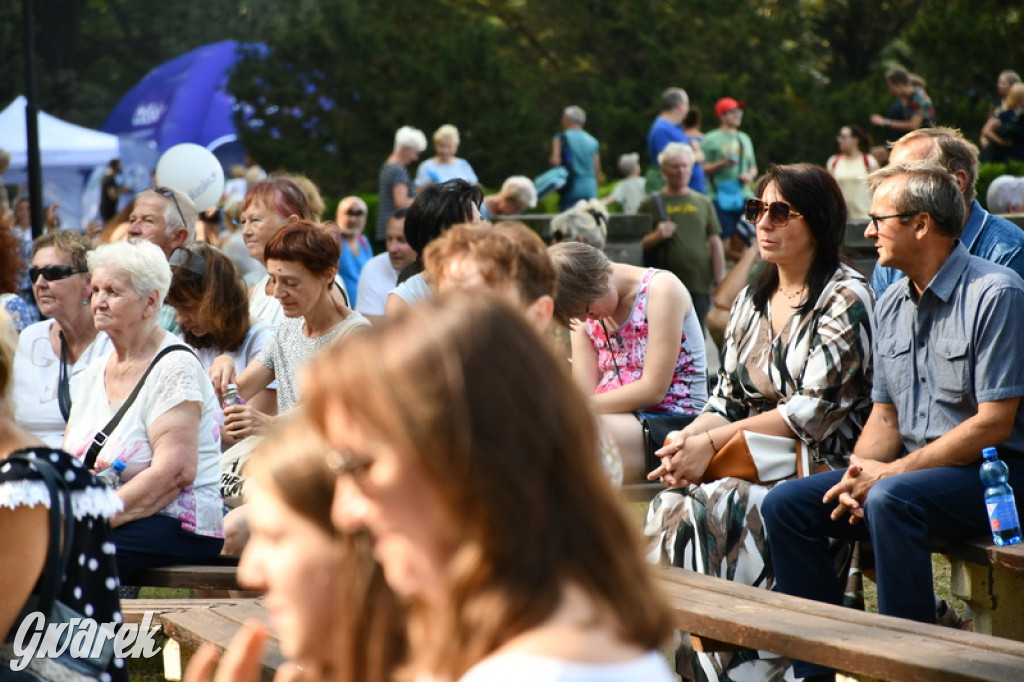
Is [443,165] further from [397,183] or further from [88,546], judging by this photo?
[88,546]

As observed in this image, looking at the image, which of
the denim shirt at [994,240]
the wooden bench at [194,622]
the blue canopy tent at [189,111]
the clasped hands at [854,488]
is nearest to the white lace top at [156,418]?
the wooden bench at [194,622]

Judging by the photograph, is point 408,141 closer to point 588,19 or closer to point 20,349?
point 20,349

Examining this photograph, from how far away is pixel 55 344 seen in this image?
541 cm

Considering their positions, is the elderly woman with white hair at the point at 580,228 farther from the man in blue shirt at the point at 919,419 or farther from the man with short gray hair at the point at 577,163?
the man with short gray hair at the point at 577,163

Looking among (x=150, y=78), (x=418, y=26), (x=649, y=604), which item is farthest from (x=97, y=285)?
(x=150, y=78)

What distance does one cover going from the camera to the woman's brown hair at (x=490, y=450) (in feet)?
4.08

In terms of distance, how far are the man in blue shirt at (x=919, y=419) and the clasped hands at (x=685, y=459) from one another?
36 cm

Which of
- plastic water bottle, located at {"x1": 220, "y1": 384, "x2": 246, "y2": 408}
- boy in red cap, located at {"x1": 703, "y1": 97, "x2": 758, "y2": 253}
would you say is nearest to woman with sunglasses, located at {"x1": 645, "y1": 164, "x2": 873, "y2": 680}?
plastic water bottle, located at {"x1": 220, "y1": 384, "x2": 246, "y2": 408}

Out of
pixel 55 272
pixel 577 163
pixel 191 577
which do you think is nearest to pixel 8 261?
pixel 55 272

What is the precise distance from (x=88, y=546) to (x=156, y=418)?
1695 millimetres

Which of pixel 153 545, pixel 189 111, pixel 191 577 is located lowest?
pixel 191 577

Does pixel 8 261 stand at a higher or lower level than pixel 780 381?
higher

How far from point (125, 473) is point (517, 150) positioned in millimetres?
16532

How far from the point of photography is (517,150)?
20.4 meters
